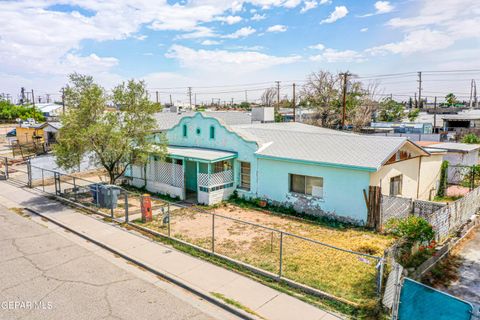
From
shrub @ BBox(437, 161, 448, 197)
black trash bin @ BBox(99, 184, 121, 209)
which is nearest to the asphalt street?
black trash bin @ BBox(99, 184, 121, 209)

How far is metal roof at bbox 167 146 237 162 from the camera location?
57.6ft

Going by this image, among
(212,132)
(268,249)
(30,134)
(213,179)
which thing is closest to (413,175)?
(268,249)

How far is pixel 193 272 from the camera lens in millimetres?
10164

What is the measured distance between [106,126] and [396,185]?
46.6 feet

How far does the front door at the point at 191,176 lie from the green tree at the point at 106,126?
2.32 meters

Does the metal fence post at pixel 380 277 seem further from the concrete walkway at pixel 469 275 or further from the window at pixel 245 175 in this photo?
the window at pixel 245 175

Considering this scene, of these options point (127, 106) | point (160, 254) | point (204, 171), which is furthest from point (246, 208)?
point (127, 106)

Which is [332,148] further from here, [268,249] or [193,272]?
[193,272]

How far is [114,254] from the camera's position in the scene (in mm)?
11648

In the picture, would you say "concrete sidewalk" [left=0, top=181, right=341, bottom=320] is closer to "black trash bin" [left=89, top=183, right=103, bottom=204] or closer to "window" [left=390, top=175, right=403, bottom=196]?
"black trash bin" [left=89, top=183, right=103, bottom=204]

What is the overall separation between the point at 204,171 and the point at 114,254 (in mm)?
7917

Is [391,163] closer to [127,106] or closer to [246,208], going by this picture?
[246,208]

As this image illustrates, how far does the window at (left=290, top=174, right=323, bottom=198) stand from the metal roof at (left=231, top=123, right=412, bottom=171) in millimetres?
1048

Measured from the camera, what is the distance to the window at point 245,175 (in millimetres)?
18672
